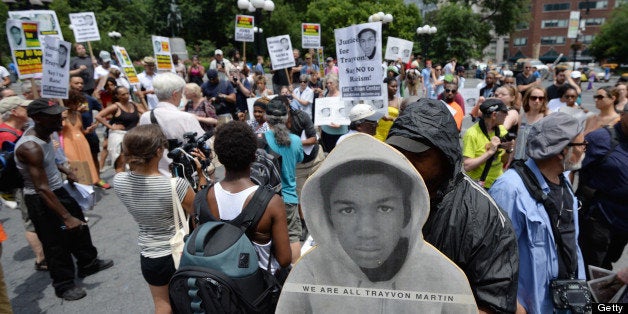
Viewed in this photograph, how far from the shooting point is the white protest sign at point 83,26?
865 centimetres

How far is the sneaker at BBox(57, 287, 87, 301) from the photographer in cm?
381

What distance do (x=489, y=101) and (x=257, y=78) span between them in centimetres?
604

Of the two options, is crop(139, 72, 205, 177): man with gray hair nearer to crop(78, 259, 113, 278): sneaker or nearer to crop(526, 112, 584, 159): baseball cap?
crop(78, 259, 113, 278): sneaker

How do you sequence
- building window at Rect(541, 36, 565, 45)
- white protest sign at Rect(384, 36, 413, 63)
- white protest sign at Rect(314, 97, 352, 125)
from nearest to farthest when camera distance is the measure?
white protest sign at Rect(314, 97, 352, 125) → white protest sign at Rect(384, 36, 413, 63) → building window at Rect(541, 36, 565, 45)

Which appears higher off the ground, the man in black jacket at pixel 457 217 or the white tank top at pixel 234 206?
the man in black jacket at pixel 457 217

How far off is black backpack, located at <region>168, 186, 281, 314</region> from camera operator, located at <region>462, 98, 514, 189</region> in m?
2.65

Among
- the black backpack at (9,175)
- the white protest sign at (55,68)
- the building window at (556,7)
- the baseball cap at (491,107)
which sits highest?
the building window at (556,7)

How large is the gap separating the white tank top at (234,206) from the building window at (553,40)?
96.4m

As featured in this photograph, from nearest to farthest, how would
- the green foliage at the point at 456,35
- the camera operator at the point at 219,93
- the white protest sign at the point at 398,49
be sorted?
the camera operator at the point at 219,93, the white protest sign at the point at 398,49, the green foliage at the point at 456,35

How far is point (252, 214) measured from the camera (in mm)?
2209

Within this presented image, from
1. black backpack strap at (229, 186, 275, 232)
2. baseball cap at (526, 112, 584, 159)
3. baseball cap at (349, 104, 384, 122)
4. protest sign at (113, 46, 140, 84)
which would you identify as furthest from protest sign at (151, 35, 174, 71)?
baseball cap at (526, 112, 584, 159)

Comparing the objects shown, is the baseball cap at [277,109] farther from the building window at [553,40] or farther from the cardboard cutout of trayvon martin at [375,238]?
the building window at [553,40]

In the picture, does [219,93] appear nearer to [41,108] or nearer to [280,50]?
[280,50]

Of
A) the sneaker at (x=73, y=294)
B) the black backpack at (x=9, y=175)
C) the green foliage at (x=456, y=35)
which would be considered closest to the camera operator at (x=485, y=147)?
the sneaker at (x=73, y=294)
